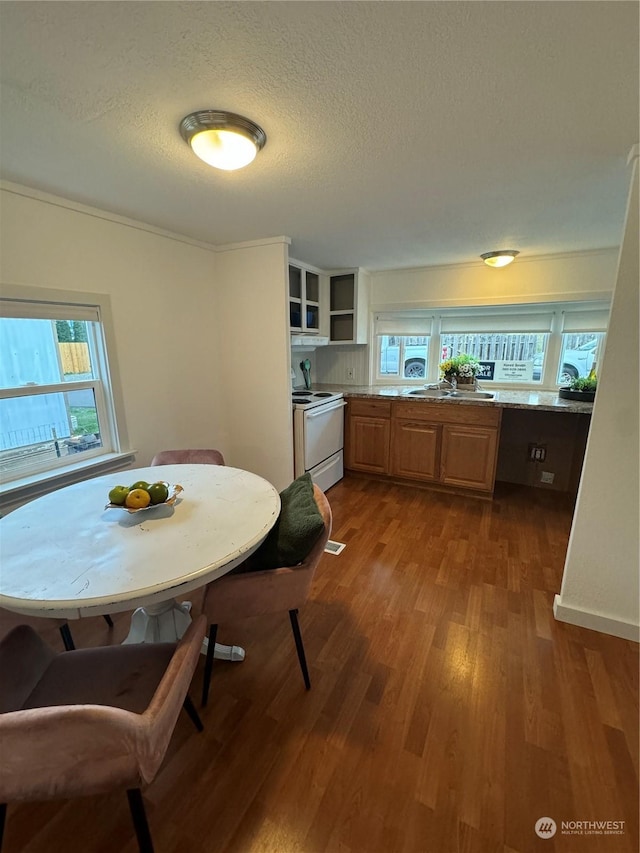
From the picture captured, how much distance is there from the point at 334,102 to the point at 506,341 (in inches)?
123

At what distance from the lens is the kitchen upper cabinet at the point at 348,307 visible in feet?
12.3

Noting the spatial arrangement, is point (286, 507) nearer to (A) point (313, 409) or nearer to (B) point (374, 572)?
(B) point (374, 572)

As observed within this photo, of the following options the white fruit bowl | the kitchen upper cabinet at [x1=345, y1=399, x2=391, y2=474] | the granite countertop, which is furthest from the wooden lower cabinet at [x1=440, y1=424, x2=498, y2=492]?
the white fruit bowl

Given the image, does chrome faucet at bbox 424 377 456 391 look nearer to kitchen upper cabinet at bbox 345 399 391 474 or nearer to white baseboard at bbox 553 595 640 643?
kitchen upper cabinet at bbox 345 399 391 474

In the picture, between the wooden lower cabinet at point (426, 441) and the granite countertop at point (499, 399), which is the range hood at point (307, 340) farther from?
the wooden lower cabinet at point (426, 441)

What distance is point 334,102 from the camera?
120 centimetres

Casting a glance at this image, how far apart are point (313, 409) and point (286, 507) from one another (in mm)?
1620

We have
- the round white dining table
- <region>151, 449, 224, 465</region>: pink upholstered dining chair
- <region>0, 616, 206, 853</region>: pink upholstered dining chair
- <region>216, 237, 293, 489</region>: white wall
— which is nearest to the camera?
<region>0, 616, 206, 853</region>: pink upholstered dining chair

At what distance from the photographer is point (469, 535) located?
2723mm

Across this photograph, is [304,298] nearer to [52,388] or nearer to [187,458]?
[187,458]

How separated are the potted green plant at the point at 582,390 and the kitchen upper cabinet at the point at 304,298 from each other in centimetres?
241

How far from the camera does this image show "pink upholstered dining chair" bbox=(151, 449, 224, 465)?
7.38 feet

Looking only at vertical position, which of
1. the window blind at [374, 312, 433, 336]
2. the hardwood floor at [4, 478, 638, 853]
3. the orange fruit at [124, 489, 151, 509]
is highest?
the window blind at [374, 312, 433, 336]

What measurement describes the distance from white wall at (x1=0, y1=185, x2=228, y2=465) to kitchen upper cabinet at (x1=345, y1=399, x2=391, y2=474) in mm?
1316
